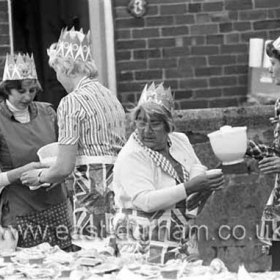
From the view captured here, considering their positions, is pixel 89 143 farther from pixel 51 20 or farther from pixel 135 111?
pixel 51 20

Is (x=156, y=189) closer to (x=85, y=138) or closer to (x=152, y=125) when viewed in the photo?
(x=152, y=125)

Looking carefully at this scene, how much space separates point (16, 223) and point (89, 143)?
90 centimetres

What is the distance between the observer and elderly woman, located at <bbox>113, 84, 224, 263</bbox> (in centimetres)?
588

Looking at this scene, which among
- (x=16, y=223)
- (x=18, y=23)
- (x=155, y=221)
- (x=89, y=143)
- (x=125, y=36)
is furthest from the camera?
(x=18, y=23)

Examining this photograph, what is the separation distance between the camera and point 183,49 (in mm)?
9156

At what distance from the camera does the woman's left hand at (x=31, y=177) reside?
685 cm

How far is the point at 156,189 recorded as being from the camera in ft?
19.5

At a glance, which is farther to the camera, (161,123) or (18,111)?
(18,111)

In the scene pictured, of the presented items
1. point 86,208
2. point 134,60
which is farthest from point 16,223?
point 134,60

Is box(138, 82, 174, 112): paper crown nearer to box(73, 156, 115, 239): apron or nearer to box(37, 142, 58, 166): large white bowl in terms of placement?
box(73, 156, 115, 239): apron

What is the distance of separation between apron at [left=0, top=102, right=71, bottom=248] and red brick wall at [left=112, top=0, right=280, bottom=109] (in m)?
1.97

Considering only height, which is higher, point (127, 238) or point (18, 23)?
point (18, 23)

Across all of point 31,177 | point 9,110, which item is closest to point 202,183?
point 31,177

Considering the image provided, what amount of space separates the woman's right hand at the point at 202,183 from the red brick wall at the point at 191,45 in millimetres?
3318
